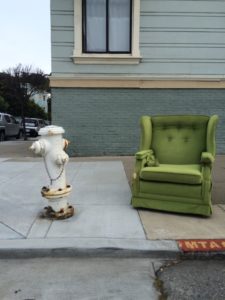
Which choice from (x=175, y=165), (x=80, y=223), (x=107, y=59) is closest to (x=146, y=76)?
(x=107, y=59)

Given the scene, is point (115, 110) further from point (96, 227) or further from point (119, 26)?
point (96, 227)

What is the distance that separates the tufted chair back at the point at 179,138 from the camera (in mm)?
6234

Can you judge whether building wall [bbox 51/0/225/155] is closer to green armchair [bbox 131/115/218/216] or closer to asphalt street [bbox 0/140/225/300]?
green armchair [bbox 131/115/218/216]

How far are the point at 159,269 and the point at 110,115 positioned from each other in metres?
8.17

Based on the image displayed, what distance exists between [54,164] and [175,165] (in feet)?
6.47

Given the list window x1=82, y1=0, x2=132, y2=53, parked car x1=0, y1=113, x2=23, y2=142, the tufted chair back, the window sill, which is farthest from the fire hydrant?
parked car x1=0, y1=113, x2=23, y2=142

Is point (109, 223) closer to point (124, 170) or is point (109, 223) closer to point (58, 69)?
point (124, 170)

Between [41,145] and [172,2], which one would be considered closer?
[41,145]

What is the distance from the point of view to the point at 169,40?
11.5 m

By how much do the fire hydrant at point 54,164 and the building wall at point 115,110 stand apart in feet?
21.4

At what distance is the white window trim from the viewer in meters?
11.3

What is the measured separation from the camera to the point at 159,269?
12.7 feet

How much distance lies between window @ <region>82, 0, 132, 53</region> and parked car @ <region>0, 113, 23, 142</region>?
13.1 meters

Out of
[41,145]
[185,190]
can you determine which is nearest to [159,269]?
[185,190]
